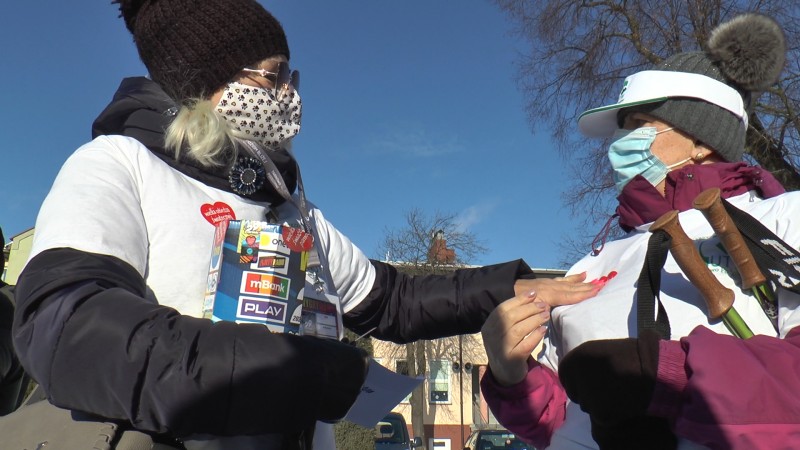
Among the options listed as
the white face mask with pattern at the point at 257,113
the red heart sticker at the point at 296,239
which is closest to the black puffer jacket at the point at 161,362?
the red heart sticker at the point at 296,239

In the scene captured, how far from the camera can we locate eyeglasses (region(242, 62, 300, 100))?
7.72ft

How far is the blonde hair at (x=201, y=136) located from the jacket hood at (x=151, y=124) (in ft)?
0.07

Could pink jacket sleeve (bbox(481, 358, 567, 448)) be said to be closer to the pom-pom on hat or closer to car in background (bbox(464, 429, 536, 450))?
the pom-pom on hat

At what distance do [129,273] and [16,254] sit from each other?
117 feet

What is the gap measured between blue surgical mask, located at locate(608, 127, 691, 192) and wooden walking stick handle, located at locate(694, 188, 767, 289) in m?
0.71

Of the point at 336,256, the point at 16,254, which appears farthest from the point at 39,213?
the point at 16,254

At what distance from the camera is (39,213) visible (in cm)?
171

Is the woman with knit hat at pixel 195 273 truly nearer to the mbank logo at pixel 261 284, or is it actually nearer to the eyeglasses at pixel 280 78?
the eyeglasses at pixel 280 78

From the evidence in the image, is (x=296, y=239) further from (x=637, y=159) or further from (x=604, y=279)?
(x=637, y=159)

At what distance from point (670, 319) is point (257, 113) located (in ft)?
4.42

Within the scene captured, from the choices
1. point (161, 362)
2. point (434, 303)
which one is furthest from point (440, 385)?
point (161, 362)

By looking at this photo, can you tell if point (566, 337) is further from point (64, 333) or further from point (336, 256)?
point (64, 333)

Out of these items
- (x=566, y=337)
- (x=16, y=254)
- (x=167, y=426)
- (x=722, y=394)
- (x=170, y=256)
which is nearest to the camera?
(x=167, y=426)

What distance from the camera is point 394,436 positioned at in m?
18.7
